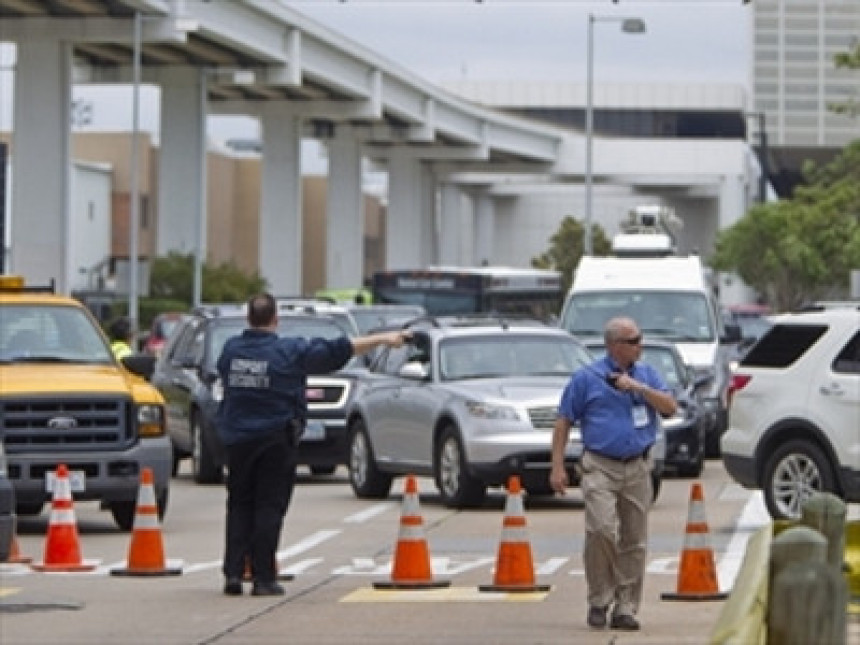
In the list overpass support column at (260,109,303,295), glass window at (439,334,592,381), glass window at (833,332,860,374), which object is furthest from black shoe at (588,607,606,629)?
overpass support column at (260,109,303,295)

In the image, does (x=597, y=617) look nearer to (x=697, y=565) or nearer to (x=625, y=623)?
(x=625, y=623)

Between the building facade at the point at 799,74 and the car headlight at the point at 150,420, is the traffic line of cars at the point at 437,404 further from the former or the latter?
the building facade at the point at 799,74

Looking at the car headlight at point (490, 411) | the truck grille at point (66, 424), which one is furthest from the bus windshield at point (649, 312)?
the truck grille at point (66, 424)

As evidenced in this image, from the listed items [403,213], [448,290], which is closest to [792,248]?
[403,213]

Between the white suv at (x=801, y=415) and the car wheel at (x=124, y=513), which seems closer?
the white suv at (x=801, y=415)

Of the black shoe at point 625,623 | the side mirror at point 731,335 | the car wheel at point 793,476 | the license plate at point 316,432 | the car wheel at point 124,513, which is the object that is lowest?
the car wheel at point 124,513

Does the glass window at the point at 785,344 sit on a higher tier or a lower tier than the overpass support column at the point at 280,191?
lower

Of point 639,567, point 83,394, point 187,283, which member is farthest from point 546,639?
point 187,283

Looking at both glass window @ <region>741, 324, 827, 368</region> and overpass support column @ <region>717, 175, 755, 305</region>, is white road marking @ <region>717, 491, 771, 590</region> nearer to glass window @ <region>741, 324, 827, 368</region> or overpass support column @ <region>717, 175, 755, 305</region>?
glass window @ <region>741, 324, 827, 368</region>

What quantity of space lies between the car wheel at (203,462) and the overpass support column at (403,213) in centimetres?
7425

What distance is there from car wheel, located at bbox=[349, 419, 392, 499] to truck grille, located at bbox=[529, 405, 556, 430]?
2.74 metres

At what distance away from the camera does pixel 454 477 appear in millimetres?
25312

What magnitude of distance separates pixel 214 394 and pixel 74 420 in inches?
290

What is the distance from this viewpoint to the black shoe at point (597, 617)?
15109 millimetres
